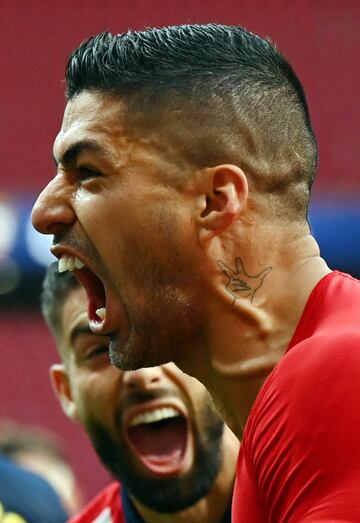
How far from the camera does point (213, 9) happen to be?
6.45 meters

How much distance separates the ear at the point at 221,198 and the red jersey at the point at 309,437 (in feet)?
0.79

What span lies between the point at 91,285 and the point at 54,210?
A: 0.16 metres

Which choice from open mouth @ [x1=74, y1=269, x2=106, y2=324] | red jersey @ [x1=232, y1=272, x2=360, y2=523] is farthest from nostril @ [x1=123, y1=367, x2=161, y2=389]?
red jersey @ [x1=232, y1=272, x2=360, y2=523]

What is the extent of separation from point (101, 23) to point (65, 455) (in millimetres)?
2342

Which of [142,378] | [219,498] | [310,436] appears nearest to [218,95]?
[310,436]

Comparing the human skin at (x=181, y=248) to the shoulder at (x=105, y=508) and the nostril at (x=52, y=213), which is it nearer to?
the nostril at (x=52, y=213)

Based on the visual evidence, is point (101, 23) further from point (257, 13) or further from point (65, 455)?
point (65, 455)

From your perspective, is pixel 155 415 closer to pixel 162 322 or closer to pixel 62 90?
pixel 162 322

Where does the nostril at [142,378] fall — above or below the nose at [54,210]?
below

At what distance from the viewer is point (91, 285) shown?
1.95m

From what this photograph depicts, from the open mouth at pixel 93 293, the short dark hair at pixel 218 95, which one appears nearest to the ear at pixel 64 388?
the open mouth at pixel 93 293

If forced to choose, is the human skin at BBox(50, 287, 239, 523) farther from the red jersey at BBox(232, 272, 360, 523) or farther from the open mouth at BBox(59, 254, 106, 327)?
the red jersey at BBox(232, 272, 360, 523)

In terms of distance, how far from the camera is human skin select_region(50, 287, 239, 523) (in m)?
2.78

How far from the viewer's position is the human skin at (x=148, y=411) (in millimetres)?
2779
